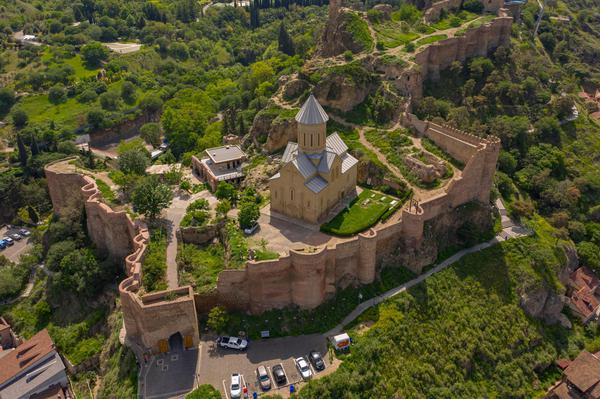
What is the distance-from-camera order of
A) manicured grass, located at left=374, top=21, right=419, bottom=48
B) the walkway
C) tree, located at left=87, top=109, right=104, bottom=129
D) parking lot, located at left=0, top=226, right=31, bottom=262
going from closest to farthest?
the walkway < parking lot, located at left=0, top=226, right=31, bottom=262 < manicured grass, located at left=374, top=21, right=419, bottom=48 < tree, located at left=87, top=109, right=104, bottom=129

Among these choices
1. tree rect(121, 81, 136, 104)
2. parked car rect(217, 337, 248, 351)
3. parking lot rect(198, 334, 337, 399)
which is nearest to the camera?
parking lot rect(198, 334, 337, 399)

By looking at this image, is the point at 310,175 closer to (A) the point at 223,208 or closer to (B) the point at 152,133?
(A) the point at 223,208

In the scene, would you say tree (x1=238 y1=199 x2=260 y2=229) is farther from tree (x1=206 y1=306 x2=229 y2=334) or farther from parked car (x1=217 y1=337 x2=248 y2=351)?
parked car (x1=217 y1=337 x2=248 y2=351)

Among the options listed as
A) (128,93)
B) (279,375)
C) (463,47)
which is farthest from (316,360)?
(128,93)

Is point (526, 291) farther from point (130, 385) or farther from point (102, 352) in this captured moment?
point (102, 352)

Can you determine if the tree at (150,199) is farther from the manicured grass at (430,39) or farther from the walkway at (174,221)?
the manicured grass at (430,39)

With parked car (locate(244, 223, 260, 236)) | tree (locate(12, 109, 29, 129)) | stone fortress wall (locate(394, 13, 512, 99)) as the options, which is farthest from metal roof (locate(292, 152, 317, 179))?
tree (locate(12, 109, 29, 129))

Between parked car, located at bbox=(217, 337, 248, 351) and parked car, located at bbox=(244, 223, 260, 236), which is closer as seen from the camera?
parked car, located at bbox=(217, 337, 248, 351)
